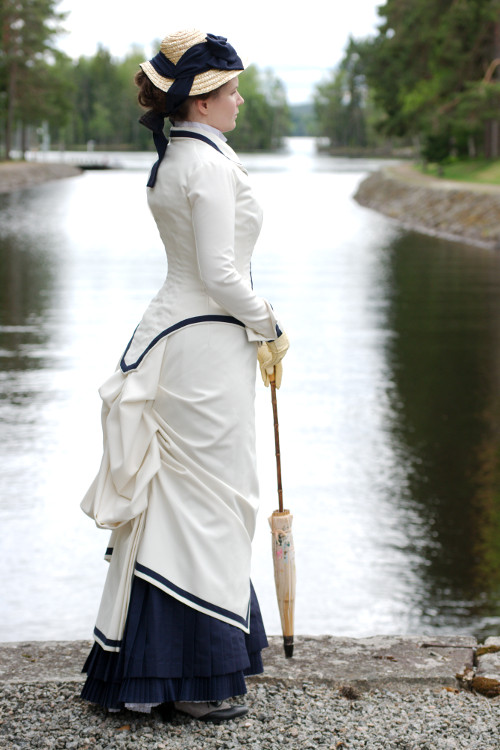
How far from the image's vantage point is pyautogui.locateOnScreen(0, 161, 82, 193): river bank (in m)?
54.0

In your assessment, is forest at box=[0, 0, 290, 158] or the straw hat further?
forest at box=[0, 0, 290, 158]

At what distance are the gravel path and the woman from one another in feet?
0.24

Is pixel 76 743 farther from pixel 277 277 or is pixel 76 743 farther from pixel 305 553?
pixel 277 277

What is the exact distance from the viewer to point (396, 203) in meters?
39.2

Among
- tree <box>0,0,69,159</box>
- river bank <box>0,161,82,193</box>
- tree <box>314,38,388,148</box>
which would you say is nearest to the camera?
river bank <box>0,161,82,193</box>

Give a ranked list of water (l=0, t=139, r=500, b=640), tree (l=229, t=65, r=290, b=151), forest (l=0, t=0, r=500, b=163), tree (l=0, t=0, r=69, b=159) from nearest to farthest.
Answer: water (l=0, t=139, r=500, b=640), forest (l=0, t=0, r=500, b=163), tree (l=0, t=0, r=69, b=159), tree (l=229, t=65, r=290, b=151)

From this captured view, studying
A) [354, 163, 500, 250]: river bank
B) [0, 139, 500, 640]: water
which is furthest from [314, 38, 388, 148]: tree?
[0, 139, 500, 640]: water

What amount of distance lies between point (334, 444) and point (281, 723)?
6.87 metres

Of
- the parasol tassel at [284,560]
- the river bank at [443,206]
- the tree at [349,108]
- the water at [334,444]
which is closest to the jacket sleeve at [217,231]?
the parasol tassel at [284,560]

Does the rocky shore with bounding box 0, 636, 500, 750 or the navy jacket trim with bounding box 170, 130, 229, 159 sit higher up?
the navy jacket trim with bounding box 170, 130, 229, 159

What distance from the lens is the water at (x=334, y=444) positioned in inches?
283

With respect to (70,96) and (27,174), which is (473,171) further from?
(70,96)

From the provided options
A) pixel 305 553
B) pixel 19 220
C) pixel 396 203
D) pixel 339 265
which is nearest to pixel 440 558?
pixel 305 553

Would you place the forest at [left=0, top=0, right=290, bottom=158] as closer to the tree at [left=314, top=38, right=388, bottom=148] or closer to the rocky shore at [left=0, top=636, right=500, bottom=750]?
the tree at [left=314, top=38, right=388, bottom=148]
